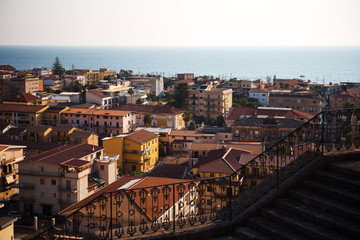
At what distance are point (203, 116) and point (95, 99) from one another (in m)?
13.4

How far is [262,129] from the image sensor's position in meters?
32.9

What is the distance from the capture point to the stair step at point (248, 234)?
5328mm

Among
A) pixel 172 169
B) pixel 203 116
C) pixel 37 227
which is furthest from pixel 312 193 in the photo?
pixel 203 116

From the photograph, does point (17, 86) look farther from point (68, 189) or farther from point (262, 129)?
point (68, 189)

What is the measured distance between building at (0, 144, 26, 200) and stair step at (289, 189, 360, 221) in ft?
70.5

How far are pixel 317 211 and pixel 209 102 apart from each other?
4601 cm

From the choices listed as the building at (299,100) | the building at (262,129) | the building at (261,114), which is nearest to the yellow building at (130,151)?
the building at (262,129)

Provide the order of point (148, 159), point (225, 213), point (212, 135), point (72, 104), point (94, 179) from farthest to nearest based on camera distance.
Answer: point (72, 104) → point (212, 135) → point (148, 159) → point (94, 179) → point (225, 213)

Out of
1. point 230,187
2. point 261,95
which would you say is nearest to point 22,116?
point 261,95

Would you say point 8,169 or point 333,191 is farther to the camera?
point 8,169

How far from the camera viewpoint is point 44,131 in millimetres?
33125

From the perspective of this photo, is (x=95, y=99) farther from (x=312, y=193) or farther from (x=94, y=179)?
(x=312, y=193)

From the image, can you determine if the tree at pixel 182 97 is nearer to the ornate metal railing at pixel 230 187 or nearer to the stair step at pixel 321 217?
the ornate metal railing at pixel 230 187

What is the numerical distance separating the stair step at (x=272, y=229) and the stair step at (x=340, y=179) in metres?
1.07
